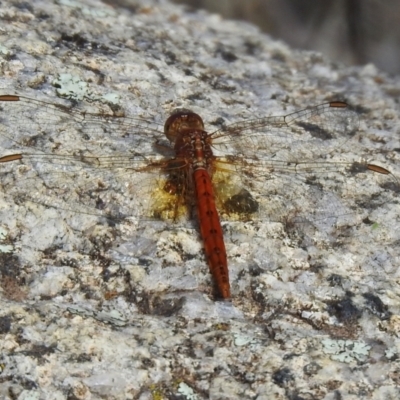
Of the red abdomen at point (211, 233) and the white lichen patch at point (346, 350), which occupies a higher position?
the red abdomen at point (211, 233)

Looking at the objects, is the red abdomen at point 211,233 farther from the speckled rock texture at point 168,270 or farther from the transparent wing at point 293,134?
the transparent wing at point 293,134

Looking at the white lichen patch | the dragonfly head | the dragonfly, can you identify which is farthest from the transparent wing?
the white lichen patch

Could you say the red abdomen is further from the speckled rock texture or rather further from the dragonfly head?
the dragonfly head

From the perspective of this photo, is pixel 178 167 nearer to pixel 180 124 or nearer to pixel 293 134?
pixel 180 124

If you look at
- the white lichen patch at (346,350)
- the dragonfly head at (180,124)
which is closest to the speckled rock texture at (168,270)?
the white lichen patch at (346,350)

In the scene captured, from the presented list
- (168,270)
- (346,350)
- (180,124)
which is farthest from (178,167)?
(346,350)

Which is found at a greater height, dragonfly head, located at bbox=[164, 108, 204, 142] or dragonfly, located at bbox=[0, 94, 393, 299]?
dragonfly head, located at bbox=[164, 108, 204, 142]
